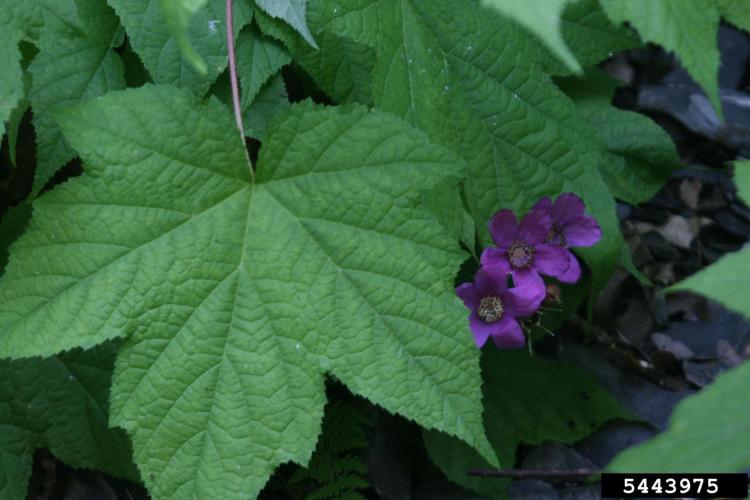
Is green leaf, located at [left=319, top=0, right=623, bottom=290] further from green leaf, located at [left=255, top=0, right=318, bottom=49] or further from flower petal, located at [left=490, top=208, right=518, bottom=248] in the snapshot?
green leaf, located at [left=255, top=0, right=318, bottom=49]

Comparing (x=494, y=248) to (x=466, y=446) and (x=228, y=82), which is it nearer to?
(x=466, y=446)

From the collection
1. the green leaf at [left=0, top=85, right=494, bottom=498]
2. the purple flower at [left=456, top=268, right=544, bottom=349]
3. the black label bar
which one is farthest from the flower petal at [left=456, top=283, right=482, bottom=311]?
the black label bar

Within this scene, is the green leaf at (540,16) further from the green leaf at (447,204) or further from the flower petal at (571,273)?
the flower petal at (571,273)

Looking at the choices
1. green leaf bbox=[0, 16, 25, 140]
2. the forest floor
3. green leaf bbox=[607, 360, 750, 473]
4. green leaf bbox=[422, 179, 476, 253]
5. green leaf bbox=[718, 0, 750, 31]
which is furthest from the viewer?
the forest floor

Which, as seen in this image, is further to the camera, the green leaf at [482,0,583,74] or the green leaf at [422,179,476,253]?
the green leaf at [422,179,476,253]

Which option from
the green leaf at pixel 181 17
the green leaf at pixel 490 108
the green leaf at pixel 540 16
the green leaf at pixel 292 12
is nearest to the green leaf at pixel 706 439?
the green leaf at pixel 540 16

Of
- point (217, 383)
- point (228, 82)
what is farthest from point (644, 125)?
point (217, 383)
